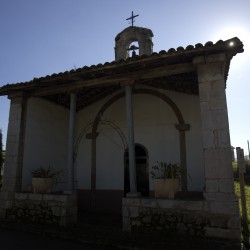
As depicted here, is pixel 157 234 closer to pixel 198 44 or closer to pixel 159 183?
pixel 159 183

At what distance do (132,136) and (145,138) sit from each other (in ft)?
8.00

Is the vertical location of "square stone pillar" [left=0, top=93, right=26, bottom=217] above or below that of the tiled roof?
below

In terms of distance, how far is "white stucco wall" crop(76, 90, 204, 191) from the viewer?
7.99 metres

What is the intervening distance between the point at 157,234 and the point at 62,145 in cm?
517

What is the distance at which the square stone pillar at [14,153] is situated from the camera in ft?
23.9

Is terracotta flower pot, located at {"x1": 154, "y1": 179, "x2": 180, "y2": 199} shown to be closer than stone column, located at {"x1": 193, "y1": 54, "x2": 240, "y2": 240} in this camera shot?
No

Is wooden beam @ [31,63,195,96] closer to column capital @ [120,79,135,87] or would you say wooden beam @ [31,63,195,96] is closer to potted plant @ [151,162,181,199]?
column capital @ [120,79,135,87]

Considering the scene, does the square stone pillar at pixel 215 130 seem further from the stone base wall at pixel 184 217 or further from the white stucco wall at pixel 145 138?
the white stucco wall at pixel 145 138

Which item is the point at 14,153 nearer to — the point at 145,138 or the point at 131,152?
the point at 131,152

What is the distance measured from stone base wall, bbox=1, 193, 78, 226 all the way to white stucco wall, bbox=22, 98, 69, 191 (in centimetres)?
59

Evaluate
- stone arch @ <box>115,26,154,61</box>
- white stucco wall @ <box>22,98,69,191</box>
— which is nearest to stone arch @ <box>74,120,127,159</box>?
white stucco wall @ <box>22,98,69,191</box>

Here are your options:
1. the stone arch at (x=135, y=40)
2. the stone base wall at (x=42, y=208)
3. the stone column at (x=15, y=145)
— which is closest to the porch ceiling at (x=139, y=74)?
the stone column at (x=15, y=145)

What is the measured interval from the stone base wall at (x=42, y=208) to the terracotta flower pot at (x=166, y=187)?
7.54 feet

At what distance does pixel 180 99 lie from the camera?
8.45 meters
